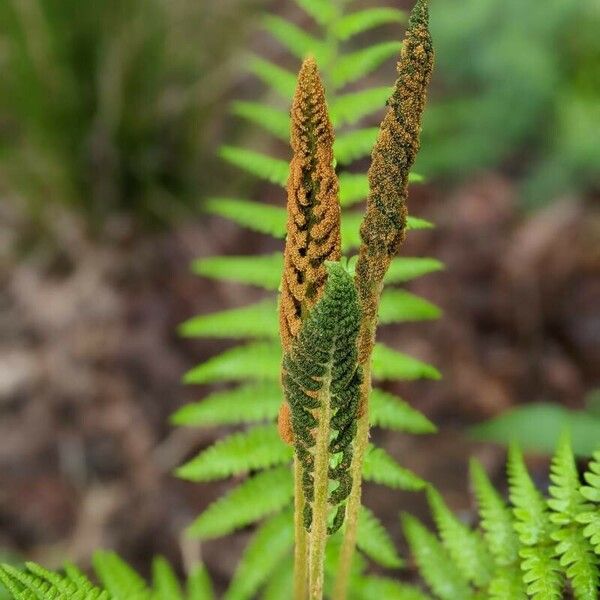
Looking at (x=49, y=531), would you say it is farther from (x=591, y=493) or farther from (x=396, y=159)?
(x=396, y=159)

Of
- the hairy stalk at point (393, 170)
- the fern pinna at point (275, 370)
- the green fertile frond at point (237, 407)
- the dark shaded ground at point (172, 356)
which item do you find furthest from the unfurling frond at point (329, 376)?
the dark shaded ground at point (172, 356)

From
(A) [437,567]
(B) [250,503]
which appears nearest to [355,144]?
(B) [250,503]

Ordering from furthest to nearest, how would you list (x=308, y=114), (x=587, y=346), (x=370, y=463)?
1. (x=587, y=346)
2. (x=370, y=463)
3. (x=308, y=114)

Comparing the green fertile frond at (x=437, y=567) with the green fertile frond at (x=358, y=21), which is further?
the green fertile frond at (x=358, y=21)

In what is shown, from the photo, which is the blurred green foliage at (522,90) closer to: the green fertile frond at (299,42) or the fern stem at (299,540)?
the green fertile frond at (299,42)

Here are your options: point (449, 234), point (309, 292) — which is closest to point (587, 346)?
point (449, 234)

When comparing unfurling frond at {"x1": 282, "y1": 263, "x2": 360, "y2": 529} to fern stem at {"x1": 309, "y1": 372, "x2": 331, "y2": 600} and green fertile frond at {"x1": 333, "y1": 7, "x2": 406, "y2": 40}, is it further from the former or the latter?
green fertile frond at {"x1": 333, "y1": 7, "x2": 406, "y2": 40}
